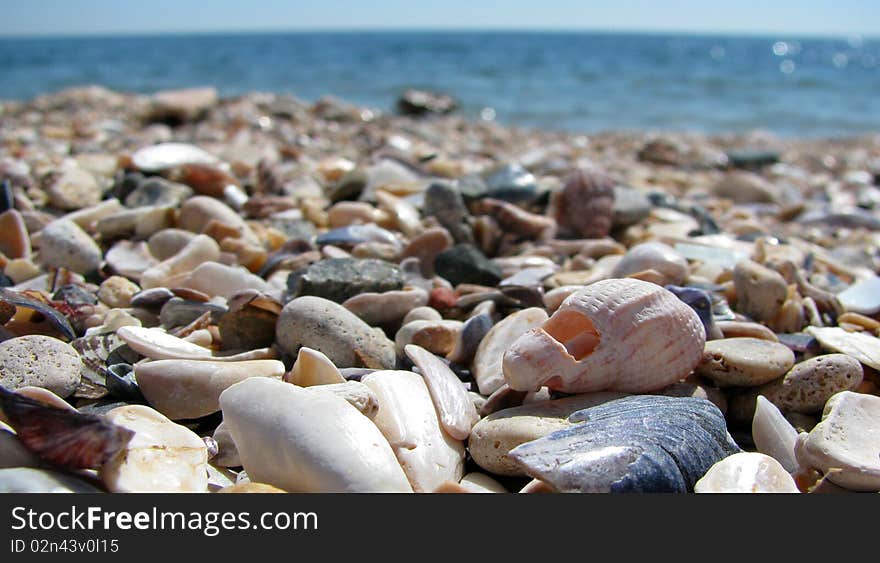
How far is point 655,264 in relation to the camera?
240cm

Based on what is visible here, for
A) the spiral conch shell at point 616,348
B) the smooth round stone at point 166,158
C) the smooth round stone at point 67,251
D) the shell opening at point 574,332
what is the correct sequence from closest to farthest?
the spiral conch shell at point 616,348 < the shell opening at point 574,332 < the smooth round stone at point 67,251 < the smooth round stone at point 166,158

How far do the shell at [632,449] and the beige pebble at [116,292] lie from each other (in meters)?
1.52

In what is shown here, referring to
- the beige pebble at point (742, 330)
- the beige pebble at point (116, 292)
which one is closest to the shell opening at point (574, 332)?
the beige pebble at point (742, 330)

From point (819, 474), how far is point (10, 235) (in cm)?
278

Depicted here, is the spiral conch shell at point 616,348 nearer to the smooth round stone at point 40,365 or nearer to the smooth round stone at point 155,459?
the smooth round stone at point 155,459

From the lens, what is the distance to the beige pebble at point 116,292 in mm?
2330

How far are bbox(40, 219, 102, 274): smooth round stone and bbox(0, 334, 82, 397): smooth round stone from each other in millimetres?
884

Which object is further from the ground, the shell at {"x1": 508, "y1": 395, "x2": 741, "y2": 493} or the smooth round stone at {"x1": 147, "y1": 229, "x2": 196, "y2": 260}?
the shell at {"x1": 508, "y1": 395, "x2": 741, "y2": 493}

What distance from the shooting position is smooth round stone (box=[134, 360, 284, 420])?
1.70 m

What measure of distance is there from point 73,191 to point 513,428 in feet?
8.47

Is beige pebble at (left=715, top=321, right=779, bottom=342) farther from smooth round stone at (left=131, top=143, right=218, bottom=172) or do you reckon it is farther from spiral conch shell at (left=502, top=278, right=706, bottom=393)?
smooth round stone at (left=131, top=143, right=218, bottom=172)

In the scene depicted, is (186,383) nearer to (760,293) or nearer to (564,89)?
(760,293)

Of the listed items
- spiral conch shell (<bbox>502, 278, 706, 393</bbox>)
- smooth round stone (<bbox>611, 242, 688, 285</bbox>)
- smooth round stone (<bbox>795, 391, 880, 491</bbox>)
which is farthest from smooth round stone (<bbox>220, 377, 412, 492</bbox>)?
smooth round stone (<bbox>611, 242, 688, 285</bbox>)

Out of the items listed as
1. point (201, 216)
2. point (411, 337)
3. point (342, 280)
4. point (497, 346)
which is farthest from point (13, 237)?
point (497, 346)
